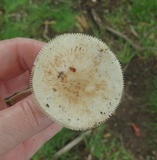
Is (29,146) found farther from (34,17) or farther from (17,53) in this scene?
(34,17)

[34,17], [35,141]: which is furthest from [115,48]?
[35,141]

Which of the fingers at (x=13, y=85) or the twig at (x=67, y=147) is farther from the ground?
the fingers at (x=13, y=85)

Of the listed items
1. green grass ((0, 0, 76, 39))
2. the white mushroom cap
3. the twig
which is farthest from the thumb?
green grass ((0, 0, 76, 39))

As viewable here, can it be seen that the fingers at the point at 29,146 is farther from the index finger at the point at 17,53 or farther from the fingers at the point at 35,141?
the index finger at the point at 17,53

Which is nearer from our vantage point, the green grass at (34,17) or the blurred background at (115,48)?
the blurred background at (115,48)

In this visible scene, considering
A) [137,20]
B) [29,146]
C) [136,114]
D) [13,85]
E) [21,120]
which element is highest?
[21,120]

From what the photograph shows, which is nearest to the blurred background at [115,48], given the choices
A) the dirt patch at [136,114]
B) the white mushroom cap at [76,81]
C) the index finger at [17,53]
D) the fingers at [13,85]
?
the dirt patch at [136,114]

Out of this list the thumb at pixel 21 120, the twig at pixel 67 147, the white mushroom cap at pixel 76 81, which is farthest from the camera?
the twig at pixel 67 147

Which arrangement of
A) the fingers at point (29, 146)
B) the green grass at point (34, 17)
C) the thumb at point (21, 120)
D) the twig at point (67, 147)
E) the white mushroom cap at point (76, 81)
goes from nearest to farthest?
1. the white mushroom cap at point (76, 81)
2. the thumb at point (21, 120)
3. the fingers at point (29, 146)
4. the twig at point (67, 147)
5. the green grass at point (34, 17)
